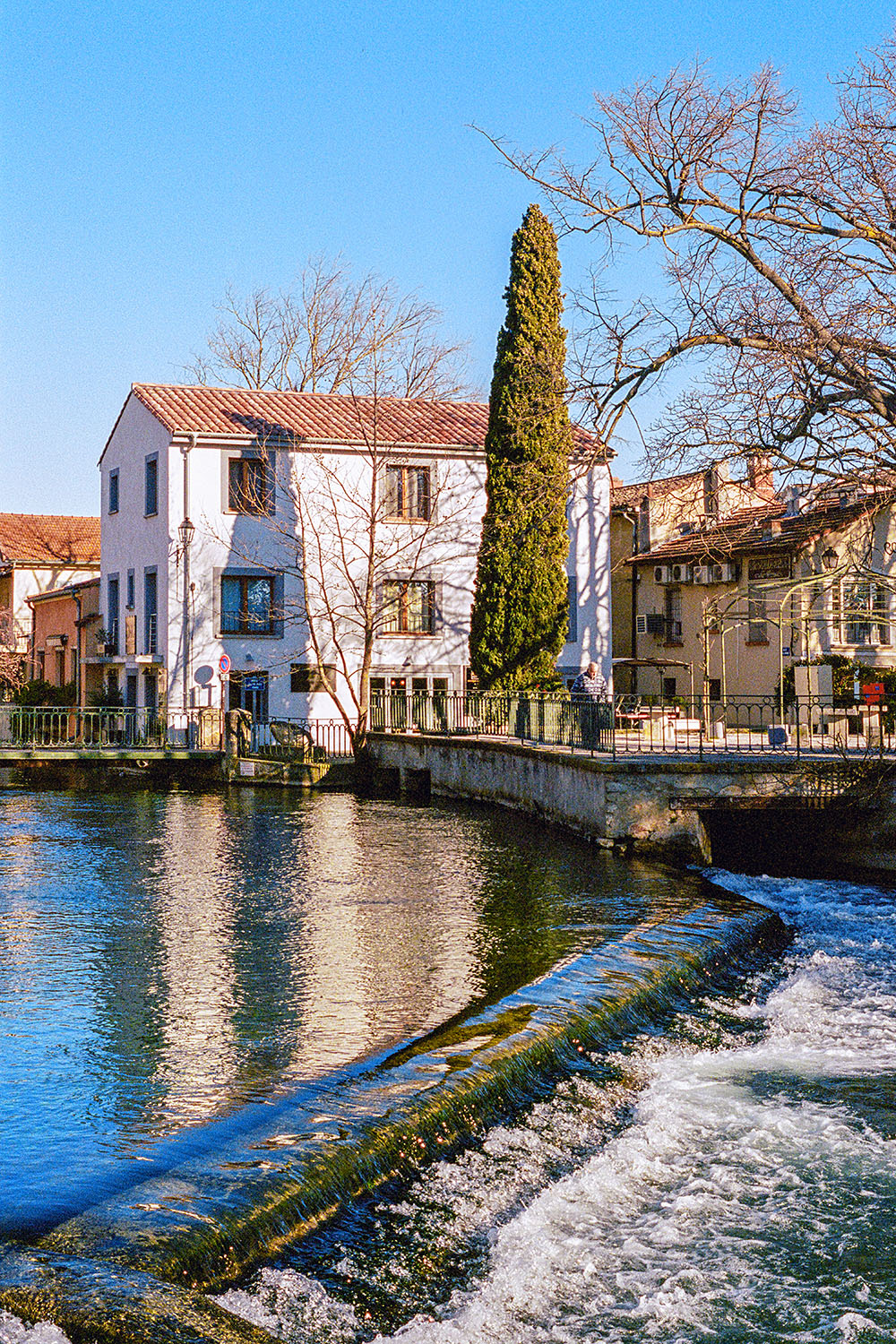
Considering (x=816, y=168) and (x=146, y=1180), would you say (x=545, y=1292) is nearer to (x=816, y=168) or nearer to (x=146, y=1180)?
(x=146, y=1180)

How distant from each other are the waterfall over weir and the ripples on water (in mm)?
228

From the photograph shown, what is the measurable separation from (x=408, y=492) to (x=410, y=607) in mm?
3009

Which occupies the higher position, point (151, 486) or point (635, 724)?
point (151, 486)

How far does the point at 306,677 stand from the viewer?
107 feet

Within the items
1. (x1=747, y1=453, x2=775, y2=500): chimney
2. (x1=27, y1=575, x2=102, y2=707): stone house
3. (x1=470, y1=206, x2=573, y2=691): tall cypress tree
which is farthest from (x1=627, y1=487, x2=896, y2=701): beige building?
(x1=27, y1=575, x2=102, y2=707): stone house

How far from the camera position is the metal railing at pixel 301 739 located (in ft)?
93.7

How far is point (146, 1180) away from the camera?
6145mm

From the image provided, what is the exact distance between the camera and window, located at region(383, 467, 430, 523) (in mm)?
33719

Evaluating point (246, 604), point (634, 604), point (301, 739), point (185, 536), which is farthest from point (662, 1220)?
point (634, 604)

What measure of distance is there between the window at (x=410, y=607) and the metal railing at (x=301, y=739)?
2917mm

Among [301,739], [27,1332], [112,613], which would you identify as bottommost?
[27,1332]

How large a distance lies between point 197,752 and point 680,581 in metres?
17.5

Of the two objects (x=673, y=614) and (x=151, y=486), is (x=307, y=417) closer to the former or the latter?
(x=151, y=486)

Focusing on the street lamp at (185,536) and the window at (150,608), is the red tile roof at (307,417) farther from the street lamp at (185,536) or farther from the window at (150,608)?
the window at (150,608)
